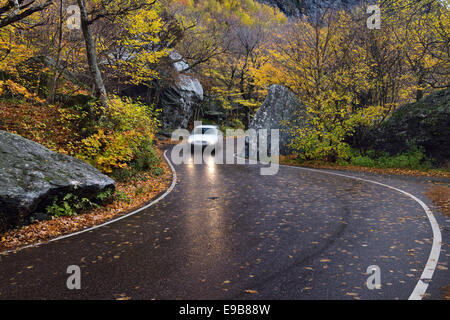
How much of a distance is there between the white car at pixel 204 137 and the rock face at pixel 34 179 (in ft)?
39.1

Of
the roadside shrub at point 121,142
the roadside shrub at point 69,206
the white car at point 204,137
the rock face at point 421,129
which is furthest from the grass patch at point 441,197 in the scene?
the white car at point 204,137

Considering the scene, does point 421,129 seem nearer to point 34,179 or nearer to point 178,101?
point 34,179

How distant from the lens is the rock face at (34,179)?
6.34 meters

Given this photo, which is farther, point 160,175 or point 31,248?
point 160,175

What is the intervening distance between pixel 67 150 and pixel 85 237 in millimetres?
6034

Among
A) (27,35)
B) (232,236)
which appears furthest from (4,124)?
(27,35)

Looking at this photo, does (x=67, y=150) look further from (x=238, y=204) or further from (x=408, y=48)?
(x=408, y=48)

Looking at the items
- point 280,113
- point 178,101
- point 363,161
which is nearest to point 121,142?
point 280,113

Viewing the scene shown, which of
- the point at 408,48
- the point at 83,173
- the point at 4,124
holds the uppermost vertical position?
the point at 408,48

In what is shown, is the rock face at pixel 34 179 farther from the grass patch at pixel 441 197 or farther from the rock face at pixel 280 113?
the rock face at pixel 280 113

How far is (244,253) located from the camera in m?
5.20

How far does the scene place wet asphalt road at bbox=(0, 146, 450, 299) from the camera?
157 inches

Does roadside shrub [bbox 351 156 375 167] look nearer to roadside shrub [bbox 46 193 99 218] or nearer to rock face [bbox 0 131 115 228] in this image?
rock face [bbox 0 131 115 228]
